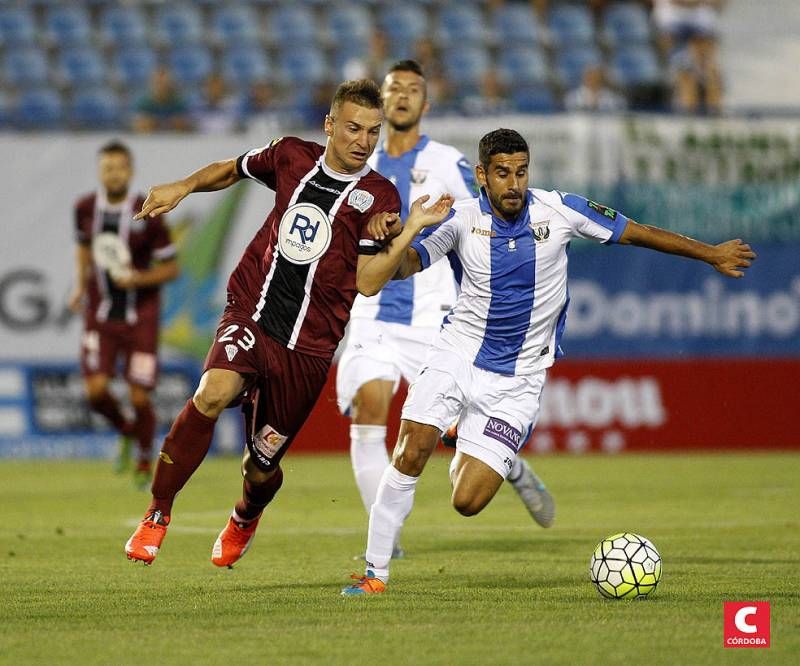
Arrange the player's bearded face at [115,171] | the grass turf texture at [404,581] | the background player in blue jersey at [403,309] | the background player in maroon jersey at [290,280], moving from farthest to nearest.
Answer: the player's bearded face at [115,171] → the background player in blue jersey at [403,309] → the background player in maroon jersey at [290,280] → the grass turf texture at [404,581]

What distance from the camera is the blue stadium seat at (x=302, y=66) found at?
19.3 m

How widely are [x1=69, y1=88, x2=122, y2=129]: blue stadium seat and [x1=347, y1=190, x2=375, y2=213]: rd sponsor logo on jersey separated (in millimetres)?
11573

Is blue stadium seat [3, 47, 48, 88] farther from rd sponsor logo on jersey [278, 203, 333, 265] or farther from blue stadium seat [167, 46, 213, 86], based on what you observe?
rd sponsor logo on jersey [278, 203, 333, 265]

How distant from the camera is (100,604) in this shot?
6344 mm

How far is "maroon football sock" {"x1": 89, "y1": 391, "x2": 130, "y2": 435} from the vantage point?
42.3 ft

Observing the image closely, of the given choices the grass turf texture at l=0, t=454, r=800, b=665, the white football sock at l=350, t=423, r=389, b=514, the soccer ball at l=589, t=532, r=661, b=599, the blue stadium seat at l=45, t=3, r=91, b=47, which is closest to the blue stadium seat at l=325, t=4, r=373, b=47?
the blue stadium seat at l=45, t=3, r=91, b=47

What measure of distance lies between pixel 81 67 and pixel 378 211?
43.1 feet

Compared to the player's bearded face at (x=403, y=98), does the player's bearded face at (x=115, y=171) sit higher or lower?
lower

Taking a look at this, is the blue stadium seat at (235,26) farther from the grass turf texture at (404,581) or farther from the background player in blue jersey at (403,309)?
the background player in blue jersey at (403,309)

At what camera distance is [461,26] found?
66.1 feet

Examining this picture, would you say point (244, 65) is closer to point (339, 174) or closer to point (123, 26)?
point (123, 26)

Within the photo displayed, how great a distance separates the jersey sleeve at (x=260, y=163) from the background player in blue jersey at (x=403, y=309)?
158 cm

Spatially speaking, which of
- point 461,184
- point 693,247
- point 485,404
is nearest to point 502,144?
point 693,247

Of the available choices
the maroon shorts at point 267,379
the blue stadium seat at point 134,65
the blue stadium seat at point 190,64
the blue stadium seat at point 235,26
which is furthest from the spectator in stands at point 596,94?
the maroon shorts at point 267,379
